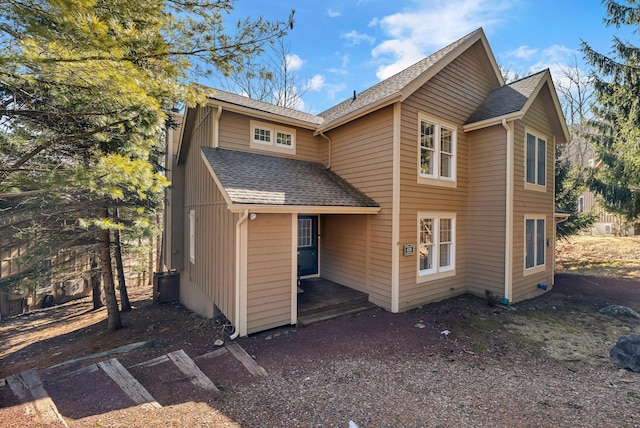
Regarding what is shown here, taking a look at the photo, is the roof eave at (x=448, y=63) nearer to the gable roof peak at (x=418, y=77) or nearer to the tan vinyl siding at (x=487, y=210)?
the gable roof peak at (x=418, y=77)

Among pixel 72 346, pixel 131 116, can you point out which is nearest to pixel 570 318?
pixel 131 116

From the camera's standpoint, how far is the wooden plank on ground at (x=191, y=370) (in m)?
4.20

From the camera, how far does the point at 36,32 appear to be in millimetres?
3111

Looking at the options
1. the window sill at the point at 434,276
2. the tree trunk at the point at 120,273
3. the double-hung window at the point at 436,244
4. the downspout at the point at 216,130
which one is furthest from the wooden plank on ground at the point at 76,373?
the double-hung window at the point at 436,244

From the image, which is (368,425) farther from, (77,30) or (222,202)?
(77,30)

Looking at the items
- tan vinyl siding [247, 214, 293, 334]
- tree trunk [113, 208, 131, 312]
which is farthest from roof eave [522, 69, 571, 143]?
tree trunk [113, 208, 131, 312]

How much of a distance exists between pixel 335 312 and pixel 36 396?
208 inches

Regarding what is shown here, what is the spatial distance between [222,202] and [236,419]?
4422 mm

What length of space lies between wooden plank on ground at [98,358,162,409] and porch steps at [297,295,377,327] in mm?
3149

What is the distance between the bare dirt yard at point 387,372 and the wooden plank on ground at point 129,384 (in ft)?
0.43

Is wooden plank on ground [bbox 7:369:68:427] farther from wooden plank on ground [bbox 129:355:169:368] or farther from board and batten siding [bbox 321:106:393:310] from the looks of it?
board and batten siding [bbox 321:106:393:310]

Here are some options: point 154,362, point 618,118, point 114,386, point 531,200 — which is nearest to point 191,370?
point 154,362

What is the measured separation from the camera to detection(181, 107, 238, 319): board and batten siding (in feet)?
20.9

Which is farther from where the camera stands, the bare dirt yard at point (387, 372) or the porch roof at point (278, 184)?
the porch roof at point (278, 184)
